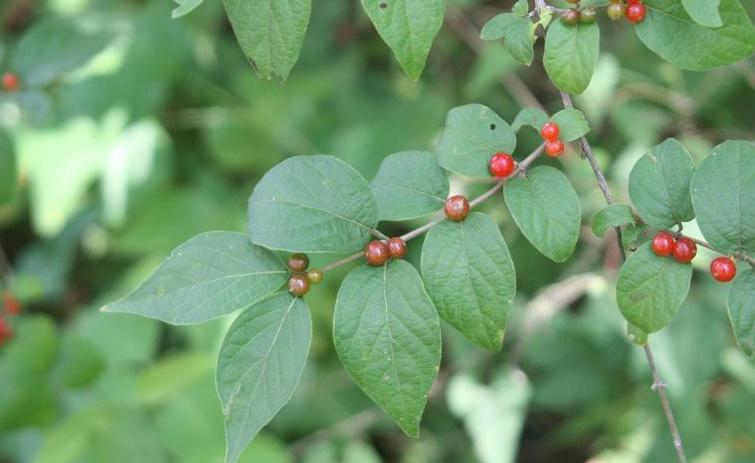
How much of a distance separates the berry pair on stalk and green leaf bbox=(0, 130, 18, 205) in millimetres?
1516

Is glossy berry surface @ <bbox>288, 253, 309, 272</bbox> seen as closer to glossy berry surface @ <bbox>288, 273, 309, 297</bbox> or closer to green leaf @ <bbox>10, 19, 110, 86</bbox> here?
glossy berry surface @ <bbox>288, 273, 309, 297</bbox>

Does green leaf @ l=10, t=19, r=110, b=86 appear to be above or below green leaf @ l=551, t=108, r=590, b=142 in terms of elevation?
below

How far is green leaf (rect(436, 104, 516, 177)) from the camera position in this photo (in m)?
1.28

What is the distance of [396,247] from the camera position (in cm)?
125

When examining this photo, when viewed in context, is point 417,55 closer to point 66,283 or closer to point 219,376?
point 219,376

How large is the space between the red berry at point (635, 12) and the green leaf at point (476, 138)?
241 mm

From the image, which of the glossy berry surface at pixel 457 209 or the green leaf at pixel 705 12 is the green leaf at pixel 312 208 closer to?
the glossy berry surface at pixel 457 209

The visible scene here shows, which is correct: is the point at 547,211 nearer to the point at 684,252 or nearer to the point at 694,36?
the point at 684,252

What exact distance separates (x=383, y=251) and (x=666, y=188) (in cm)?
43

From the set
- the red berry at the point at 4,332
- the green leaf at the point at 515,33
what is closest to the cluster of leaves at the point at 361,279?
the green leaf at the point at 515,33

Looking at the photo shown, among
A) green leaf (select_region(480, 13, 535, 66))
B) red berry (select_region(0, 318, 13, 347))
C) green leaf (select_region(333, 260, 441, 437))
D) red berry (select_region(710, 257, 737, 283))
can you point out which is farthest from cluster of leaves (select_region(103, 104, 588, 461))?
red berry (select_region(0, 318, 13, 347))

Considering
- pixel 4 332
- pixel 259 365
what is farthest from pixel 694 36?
pixel 4 332

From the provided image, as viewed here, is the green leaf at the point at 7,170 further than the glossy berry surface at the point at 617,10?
Yes

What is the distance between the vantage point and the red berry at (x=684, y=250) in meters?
1.17
